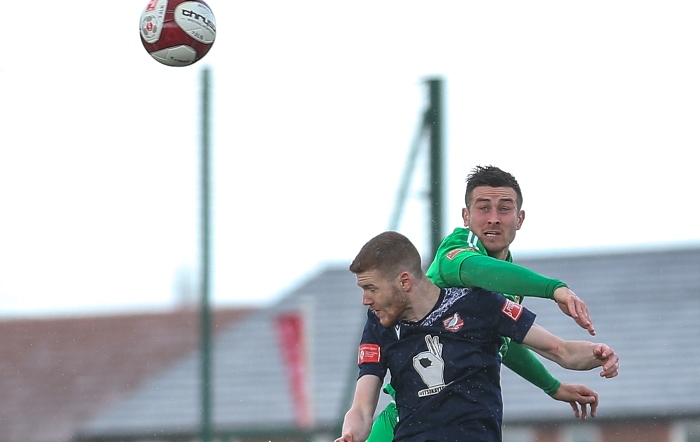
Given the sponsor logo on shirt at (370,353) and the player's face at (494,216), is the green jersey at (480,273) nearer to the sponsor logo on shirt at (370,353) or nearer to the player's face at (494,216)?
the player's face at (494,216)

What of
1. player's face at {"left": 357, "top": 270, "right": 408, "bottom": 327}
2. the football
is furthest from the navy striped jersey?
the football

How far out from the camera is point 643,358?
54.3 feet

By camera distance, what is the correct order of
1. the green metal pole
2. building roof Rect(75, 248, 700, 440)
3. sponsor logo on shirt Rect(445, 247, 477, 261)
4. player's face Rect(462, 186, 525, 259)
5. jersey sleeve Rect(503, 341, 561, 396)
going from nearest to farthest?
sponsor logo on shirt Rect(445, 247, 477, 261)
player's face Rect(462, 186, 525, 259)
jersey sleeve Rect(503, 341, 561, 396)
the green metal pole
building roof Rect(75, 248, 700, 440)

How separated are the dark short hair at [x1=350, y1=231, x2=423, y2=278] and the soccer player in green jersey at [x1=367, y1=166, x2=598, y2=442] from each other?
0.19 m

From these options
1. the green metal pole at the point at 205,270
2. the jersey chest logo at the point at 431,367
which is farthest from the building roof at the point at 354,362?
the jersey chest logo at the point at 431,367

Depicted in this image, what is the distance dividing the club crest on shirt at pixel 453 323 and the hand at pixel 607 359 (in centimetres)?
48

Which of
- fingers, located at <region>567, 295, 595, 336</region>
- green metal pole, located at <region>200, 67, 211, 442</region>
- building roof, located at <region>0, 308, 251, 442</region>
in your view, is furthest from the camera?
building roof, located at <region>0, 308, 251, 442</region>

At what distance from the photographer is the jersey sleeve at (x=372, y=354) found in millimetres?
4191

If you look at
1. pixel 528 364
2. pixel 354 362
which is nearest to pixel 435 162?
pixel 354 362

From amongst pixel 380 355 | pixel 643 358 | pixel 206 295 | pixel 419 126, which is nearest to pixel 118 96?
pixel 206 295

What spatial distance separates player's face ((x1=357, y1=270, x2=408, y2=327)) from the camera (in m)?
4.02

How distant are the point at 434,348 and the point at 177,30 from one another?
2.53m

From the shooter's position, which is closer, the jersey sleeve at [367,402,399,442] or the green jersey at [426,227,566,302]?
the green jersey at [426,227,566,302]

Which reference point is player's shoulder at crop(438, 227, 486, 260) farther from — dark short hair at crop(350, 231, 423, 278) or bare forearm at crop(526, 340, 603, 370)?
bare forearm at crop(526, 340, 603, 370)
